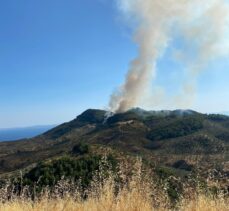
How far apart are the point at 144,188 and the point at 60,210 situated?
7.37 feet

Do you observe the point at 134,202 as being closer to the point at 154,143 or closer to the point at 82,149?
the point at 82,149

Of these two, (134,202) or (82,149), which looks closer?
(134,202)

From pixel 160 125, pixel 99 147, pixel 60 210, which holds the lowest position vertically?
pixel 60 210

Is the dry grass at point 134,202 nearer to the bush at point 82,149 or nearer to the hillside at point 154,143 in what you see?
the bush at point 82,149

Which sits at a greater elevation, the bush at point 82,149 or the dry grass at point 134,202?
the bush at point 82,149

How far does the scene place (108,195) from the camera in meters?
10.9

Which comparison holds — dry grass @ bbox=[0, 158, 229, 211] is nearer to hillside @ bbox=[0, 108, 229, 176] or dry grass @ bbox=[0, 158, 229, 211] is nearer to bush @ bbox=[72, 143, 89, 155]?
bush @ bbox=[72, 143, 89, 155]

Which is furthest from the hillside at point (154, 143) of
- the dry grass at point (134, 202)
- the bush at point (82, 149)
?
the dry grass at point (134, 202)


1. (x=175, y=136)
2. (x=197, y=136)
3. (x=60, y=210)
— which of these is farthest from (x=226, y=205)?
(x=175, y=136)

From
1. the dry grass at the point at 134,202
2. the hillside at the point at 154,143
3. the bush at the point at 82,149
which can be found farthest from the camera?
the hillside at the point at 154,143

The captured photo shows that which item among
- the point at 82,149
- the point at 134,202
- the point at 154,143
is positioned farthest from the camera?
the point at 154,143

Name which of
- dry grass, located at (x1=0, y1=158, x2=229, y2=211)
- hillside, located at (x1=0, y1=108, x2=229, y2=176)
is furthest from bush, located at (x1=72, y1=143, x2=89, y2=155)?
dry grass, located at (x1=0, y1=158, x2=229, y2=211)

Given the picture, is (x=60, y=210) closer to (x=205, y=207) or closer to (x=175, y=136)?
(x=205, y=207)

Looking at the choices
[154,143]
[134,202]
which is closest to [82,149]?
[154,143]
